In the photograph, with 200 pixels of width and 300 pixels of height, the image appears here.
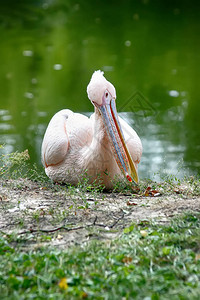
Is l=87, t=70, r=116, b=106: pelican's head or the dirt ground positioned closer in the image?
the dirt ground

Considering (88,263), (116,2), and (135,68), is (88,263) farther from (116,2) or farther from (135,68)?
(116,2)

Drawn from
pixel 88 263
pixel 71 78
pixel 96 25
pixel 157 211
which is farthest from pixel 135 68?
pixel 88 263

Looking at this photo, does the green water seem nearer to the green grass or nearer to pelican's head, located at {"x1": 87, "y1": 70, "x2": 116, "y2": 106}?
pelican's head, located at {"x1": 87, "y1": 70, "x2": 116, "y2": 106}

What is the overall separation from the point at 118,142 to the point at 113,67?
804 centimetres

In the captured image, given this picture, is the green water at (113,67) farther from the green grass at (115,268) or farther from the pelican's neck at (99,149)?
the green grass at (115,268)

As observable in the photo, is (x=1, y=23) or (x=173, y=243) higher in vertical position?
(x=1, y=23)

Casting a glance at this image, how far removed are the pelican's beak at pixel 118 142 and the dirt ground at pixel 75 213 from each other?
1.03 feet

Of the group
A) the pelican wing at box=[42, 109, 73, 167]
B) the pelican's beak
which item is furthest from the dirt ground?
the pelican wing at box=[42, 109, 73, 167]

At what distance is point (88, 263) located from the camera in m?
2.58

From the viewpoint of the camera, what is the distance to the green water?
8297 millimetres

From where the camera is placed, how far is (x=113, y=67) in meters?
12.3

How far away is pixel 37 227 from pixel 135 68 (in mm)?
9614

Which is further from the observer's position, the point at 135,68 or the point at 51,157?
the point at 135,68

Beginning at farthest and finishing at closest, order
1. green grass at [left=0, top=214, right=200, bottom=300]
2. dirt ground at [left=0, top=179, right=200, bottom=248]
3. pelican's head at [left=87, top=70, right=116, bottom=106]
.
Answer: pelican's head at [left=87, top=70, right=116, bottom=106]
dirt ground at [left=0, top=179, right=200, bottom=248]
green grass at [left=0, top=214, right=200, bottom=300]
